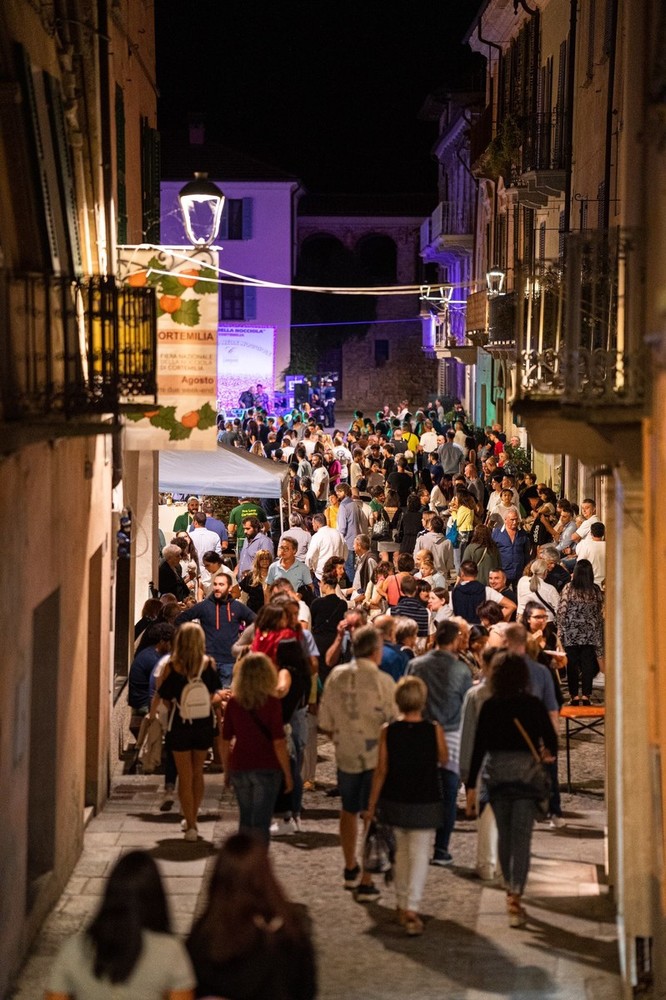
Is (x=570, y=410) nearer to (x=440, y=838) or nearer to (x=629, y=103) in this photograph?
(x=629, y=103)

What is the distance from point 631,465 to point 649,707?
1.48 metres

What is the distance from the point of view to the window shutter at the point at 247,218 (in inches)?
2431

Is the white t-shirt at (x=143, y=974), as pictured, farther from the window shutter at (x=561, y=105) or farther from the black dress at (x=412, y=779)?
the window shutter at (x=561, y=105)

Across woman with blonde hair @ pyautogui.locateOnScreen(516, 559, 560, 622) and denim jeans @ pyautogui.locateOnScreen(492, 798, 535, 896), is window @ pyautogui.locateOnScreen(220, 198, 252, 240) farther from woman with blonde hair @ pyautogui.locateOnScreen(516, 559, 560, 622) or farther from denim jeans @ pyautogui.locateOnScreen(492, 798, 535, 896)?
denim jeans @ pyautogui.locateOnScreen(492, 798, 535, 896)

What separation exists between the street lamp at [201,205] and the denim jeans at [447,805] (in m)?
5.30

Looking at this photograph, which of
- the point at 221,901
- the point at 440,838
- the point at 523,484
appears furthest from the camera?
the point at 523,484

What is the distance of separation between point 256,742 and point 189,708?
1393 mm

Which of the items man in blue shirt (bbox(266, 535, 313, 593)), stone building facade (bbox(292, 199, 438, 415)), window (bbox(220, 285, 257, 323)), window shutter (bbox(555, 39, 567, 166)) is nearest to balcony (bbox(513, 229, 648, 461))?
man in blue shirt (bbox(266, 535, 313, 593))

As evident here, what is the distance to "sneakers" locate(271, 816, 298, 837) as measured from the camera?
12.4 m

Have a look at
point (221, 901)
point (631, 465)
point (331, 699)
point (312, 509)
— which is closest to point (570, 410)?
point (631, 465)

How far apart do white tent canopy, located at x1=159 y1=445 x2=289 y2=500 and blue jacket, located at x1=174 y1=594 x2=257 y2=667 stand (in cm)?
810

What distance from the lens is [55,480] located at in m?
10.6

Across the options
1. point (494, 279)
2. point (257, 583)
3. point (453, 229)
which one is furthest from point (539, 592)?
point (453, 229)

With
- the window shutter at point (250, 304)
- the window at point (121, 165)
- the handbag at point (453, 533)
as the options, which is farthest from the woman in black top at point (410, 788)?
the window shutter at point (250, 304)
